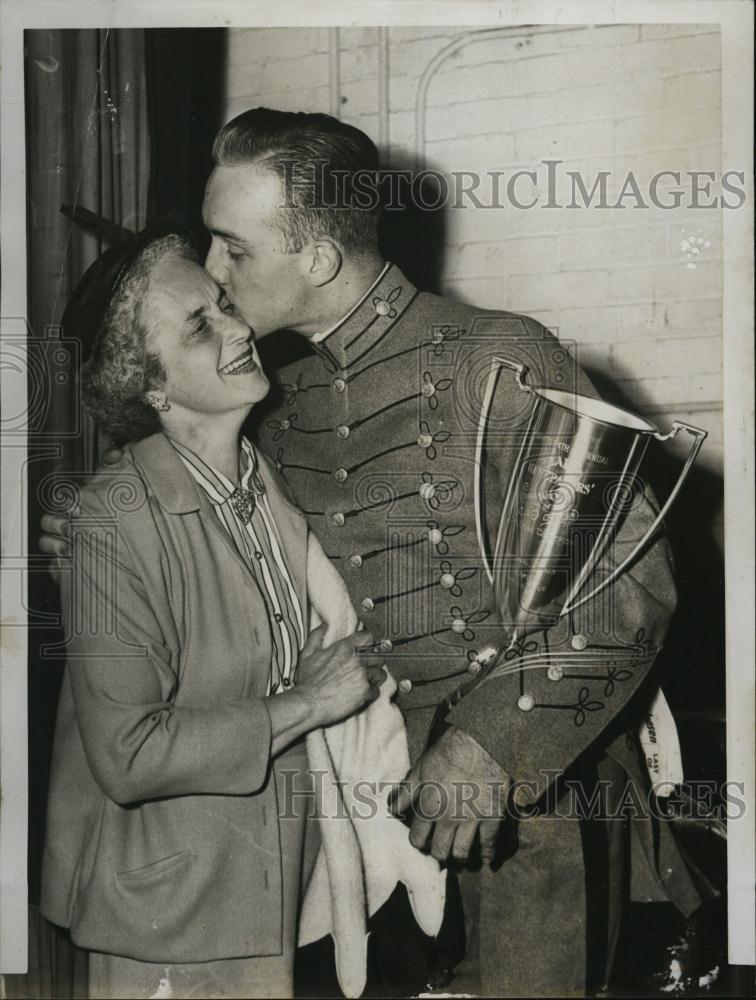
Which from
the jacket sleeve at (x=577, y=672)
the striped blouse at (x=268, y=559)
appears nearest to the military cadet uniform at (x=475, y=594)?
the jacket sleeve at (x=577, y=672)

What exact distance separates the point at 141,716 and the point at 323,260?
102 centimetres

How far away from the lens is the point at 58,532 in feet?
7.88

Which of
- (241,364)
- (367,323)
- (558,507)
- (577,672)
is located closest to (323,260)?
(367,323)

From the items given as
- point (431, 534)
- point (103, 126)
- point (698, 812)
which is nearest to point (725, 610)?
point (698, 812)

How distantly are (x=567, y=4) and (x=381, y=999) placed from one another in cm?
219

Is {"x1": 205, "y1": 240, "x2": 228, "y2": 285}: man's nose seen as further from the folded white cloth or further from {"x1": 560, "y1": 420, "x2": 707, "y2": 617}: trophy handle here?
{"x1": 560, "y1": 420, "x2": 707, "y2": 617}: trophy handle

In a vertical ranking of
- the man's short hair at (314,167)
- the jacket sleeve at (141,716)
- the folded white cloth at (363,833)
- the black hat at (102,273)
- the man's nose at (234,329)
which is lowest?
the folded white cloth at (363,833)

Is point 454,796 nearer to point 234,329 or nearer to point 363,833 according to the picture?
point 363,833

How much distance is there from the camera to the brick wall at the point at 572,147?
8.04ft

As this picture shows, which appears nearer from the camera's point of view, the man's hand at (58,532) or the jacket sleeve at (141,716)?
the jacket sleeve at (141,716)

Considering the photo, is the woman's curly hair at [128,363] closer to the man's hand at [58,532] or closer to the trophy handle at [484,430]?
the man's hand at [58,532]

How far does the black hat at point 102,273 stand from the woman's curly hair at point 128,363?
0.04 ft

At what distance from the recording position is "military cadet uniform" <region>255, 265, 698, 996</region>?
2328 millimetres

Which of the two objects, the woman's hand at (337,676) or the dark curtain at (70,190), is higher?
the dark curtain at (70,190)
